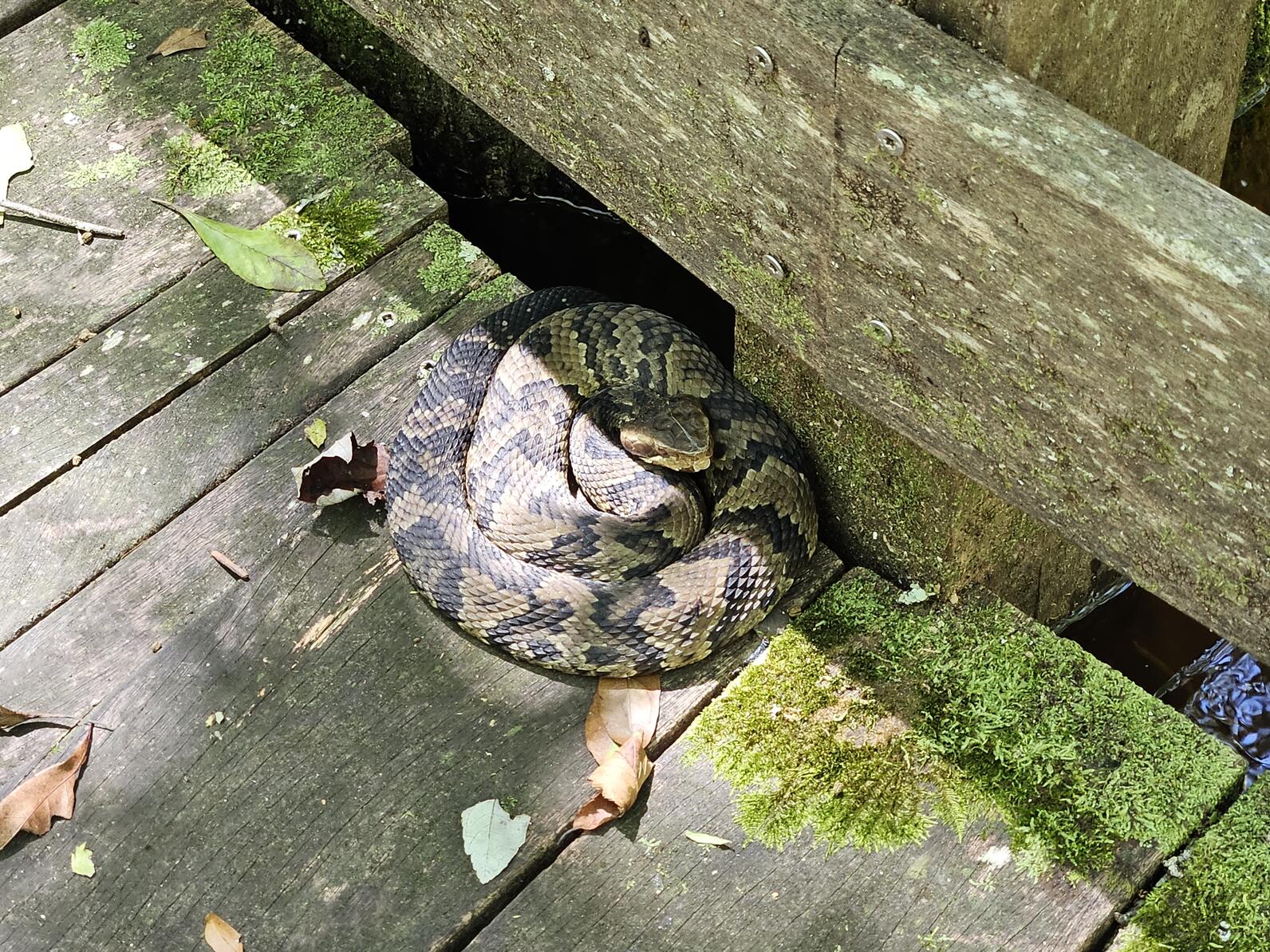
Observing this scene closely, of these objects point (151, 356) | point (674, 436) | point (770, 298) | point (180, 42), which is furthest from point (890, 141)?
point (180, 42)

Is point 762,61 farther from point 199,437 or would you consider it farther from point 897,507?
point 199,437

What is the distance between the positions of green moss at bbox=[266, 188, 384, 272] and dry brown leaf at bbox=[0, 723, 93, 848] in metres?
1.47

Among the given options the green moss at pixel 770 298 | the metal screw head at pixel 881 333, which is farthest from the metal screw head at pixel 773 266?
the metal screw head at pixel 881 333

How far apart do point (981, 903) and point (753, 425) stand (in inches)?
45.7

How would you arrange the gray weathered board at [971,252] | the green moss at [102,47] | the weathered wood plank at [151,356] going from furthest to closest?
the green moss at [102,47]
the weathered wood plank at [151,356]
the gray weathered board at [971,252]

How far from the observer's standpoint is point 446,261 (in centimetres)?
342

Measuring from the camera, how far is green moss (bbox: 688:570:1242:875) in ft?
7.86

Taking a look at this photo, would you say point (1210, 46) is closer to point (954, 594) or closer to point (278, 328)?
point (954, 594)

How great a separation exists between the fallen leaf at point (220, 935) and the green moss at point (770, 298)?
1544mm

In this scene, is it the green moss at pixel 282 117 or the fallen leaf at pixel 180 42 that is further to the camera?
the fallen leaf at pixel 180 42

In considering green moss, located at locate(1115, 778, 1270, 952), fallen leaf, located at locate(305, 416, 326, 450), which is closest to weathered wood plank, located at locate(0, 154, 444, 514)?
fallen leaf, located at locate(305, 416, 326, 450)

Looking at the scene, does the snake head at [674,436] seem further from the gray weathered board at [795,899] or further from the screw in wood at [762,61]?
the screw in wood at [762,61]

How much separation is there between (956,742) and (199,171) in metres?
2.62

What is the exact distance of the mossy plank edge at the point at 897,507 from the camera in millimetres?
2617
